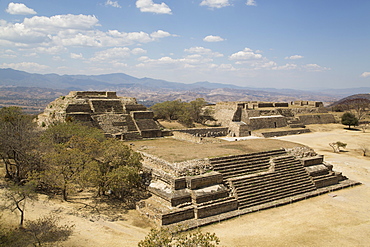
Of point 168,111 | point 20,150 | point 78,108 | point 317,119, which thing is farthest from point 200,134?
point 317,119

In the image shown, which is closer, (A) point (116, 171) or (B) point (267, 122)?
(A) point (116, 171)

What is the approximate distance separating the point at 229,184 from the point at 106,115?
15110 mm

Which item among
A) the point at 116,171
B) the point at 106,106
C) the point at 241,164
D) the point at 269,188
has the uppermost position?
the point at 106,106

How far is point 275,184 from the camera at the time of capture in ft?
45.1

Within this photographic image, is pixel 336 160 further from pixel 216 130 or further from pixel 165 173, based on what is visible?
pixel 165 173

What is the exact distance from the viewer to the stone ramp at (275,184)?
12586mm

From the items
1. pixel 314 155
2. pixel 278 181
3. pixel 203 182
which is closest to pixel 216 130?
pixel 314 155

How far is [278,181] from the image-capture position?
14.0 meters

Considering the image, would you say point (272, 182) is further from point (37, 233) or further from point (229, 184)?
point (37, 233)

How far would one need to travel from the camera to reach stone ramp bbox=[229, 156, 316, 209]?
12586mm

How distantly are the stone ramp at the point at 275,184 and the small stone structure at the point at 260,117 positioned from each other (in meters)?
16.0

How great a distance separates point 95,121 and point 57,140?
7.25 metres

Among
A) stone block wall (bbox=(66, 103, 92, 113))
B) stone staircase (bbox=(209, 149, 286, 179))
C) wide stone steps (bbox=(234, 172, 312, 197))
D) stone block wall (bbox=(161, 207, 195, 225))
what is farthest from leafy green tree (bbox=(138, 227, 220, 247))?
stone block wall (bbox=(66, 103, 92, 113))

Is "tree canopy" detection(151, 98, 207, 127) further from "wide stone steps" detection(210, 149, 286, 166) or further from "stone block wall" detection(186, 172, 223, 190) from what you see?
"stone block wall" detection(186, 172, 223, 190)
